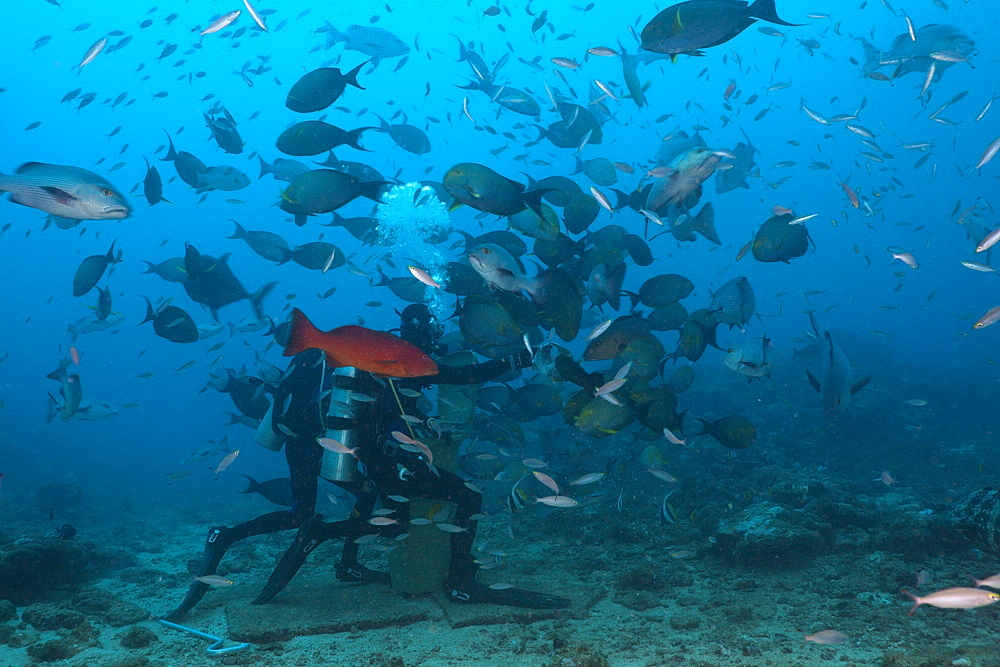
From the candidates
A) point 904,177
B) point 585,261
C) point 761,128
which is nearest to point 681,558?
point 585,261

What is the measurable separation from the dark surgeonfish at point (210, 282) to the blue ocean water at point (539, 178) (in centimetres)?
135

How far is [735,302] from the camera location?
5.15 m

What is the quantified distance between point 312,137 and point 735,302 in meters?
4.92

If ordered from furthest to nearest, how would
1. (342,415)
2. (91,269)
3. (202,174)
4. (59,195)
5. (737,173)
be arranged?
(737,173), (202,174), (91,269), (342,415), (59,195)

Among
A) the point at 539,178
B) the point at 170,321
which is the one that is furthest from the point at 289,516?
the point at 539,178

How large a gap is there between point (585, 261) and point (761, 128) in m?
82.2

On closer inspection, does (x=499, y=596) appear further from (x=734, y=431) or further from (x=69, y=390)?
(x=69, y=390)

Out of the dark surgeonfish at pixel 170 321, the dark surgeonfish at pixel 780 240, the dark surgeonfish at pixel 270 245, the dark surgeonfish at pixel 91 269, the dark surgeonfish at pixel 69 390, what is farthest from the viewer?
the dark surgeonfish at pixel 270 245

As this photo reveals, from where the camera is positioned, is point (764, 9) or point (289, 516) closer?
point (764, 9)

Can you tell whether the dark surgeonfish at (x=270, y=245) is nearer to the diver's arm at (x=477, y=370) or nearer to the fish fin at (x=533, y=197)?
the diver's arm at (x=477, y=370)

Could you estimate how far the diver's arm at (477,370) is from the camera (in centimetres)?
424

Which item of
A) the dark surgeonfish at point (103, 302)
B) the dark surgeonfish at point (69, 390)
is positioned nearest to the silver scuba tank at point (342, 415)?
the dark surgeonfish at point (103, 302)

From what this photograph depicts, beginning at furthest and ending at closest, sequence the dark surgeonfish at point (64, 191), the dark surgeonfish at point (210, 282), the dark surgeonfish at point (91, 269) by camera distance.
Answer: the dark surgeonfish at point (210, 282), the dark surgeonfish at point (91, 269), the dark surgeonfish at point (64, 191)

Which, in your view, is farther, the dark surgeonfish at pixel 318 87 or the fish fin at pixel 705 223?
the fish fin at pixel 705 223
